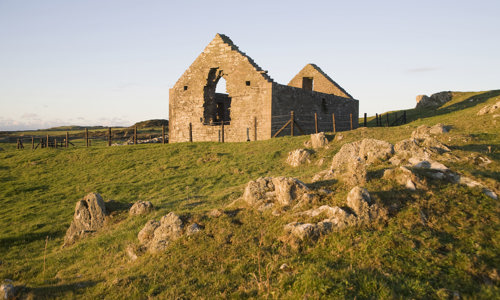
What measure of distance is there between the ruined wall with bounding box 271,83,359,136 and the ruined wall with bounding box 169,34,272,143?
95cm

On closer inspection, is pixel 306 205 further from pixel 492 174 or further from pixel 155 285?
pixel 492 174

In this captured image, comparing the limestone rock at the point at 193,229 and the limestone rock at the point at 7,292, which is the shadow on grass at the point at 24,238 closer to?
the limestone rock at the point at 7,292

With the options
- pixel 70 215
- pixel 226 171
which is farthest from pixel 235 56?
pixel 70 215

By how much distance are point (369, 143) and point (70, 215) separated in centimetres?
1258

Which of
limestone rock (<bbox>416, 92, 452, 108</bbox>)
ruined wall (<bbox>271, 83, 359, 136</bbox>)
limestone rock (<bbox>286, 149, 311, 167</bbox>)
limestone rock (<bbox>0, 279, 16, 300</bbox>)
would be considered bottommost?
limestone rock (<bbox>0, 279, 16, 300</bbox>)

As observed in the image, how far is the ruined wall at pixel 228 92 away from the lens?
2517cm

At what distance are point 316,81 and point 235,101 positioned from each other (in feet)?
44.1

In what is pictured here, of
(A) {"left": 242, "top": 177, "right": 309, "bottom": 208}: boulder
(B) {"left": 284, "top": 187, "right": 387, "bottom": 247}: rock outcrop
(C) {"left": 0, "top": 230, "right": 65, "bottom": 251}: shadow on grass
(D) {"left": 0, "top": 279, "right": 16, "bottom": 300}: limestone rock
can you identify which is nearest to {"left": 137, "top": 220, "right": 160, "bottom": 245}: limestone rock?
(A) {"left": 242, "top": 177, "right": 309, "bottom": 208}: boulder

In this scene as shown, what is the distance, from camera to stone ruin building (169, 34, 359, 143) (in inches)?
988

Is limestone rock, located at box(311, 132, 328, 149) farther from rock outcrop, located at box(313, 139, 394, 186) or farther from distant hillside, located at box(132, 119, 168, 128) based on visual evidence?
distant hillside, located at box(132, 119, 168, 128)

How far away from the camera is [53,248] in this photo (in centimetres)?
1106

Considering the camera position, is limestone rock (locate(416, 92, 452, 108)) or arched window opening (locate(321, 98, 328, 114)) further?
limestone rock (locate(416, 92, 452, 108))

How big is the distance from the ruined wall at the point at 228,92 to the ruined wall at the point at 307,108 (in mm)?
954

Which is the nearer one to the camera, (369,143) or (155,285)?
(155,285)
